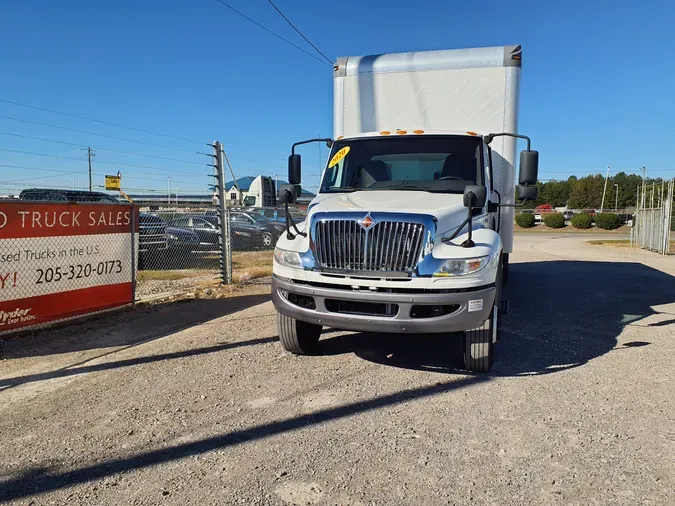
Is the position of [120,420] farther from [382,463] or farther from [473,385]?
[473,385]

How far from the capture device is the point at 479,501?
282 centimetres

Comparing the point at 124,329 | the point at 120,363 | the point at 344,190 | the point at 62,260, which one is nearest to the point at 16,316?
the point at 62,260

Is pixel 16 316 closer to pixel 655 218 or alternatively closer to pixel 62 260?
pixel 62 260

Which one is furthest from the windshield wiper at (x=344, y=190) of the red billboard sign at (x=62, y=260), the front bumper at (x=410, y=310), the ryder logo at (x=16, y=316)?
the ryder logo at (x=16, y=316)

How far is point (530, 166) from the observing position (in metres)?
5.77

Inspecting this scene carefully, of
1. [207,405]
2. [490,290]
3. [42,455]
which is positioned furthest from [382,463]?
[42,455]

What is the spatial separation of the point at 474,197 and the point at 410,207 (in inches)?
22.8

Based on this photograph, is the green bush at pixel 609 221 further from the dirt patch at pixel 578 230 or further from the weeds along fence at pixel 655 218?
the weeds along fence at pixel 655 218

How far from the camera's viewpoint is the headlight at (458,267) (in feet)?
14.2

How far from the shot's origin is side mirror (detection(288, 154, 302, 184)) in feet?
21.8

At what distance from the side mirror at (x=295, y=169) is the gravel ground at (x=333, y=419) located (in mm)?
2018

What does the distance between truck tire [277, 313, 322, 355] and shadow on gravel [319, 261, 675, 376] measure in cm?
31

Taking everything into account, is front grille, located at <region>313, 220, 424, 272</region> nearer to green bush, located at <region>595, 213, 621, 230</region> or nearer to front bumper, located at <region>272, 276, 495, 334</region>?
front bumper, located at <region>272, 276, 495, 334</region>

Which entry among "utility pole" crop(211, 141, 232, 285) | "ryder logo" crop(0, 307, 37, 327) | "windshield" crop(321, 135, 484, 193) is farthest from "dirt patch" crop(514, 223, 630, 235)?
"ryder logo" crop(0, 307, 37, 327)
